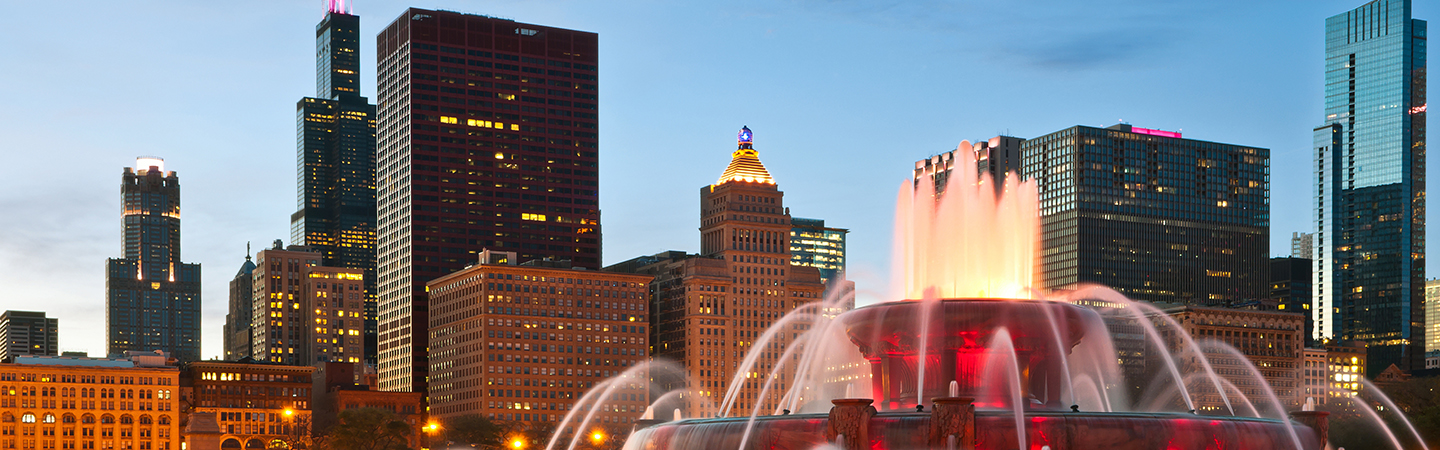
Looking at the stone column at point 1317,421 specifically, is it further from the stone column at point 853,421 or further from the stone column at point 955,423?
the stone column at point 853,421

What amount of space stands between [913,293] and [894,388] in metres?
6.14

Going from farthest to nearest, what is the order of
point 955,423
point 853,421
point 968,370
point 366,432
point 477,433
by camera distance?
1. point 477,433
2. point 366,432
3. point 968,370
4. point 853,421
5. point 955,423

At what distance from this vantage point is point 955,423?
4862cm

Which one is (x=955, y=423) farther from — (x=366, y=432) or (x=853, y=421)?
(x=366, y=432)

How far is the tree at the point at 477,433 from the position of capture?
173m

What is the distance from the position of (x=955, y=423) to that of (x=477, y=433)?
12912 centimetres

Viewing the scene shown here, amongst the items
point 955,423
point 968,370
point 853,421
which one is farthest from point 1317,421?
point 853,421

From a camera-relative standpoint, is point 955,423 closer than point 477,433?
Yes

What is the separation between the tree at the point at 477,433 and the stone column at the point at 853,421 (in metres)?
126

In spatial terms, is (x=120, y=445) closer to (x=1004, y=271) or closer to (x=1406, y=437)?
(x=1406, y=437)

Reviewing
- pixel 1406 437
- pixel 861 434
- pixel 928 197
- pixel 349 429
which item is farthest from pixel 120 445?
pixel 861 434

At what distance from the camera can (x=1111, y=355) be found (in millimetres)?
69500

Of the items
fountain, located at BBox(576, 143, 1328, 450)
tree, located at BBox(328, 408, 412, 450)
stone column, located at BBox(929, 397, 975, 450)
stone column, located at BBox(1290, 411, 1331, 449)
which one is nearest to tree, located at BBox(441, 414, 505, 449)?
tree, located at BBox(328, 408, 412, 450)

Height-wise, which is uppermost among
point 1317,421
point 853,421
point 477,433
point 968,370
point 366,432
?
point 968,370
